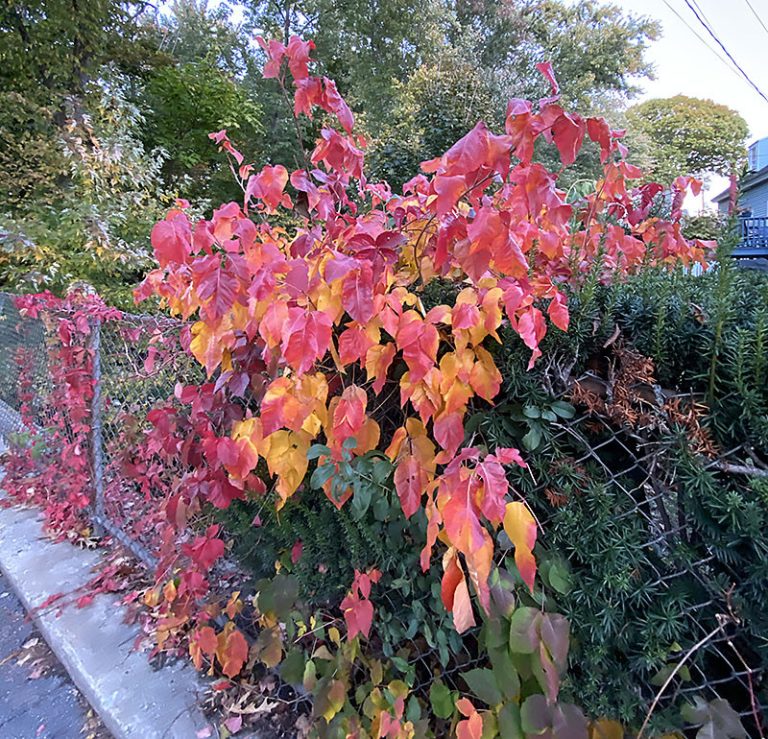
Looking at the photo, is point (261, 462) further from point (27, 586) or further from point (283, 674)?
point (27, 586)

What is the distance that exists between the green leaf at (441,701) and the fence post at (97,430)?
2.21 meters

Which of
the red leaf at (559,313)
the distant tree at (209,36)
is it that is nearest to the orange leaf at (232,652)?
the red leaf at (559,313)

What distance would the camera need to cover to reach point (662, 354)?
2.72 ft

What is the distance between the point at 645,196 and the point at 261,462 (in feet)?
4.99

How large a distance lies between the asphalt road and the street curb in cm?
5

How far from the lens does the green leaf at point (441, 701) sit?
114 cm

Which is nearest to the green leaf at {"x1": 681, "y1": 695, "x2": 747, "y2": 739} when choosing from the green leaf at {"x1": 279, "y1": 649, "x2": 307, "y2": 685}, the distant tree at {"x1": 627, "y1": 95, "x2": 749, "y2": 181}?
the green leaf at {"x1": 279, "y1": 649, "x2": 307, "y2": 685}

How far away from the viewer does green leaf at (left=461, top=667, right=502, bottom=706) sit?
3.31 feet

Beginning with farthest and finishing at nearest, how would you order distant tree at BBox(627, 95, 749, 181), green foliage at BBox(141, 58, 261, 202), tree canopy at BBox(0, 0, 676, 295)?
distant tree at BBox(627, 95, 749, 181)
green foliage at BBox(141, 58, 261, 202)
tree canopy at BBox(0, 0, 676, 295)

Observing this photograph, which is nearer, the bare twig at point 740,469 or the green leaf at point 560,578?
the bare twig at point 740,469

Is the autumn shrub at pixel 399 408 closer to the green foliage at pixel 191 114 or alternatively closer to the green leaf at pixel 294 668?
the green leaf at pixel 294 668

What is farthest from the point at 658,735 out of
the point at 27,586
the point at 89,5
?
the point at 89,5

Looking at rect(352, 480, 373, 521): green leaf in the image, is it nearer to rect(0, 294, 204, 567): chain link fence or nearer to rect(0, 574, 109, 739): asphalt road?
rect(0, 294, 204, 567): chain link fence

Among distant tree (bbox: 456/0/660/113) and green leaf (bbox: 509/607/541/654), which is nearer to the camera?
green leaf (bbox: 509/607/541/654)
